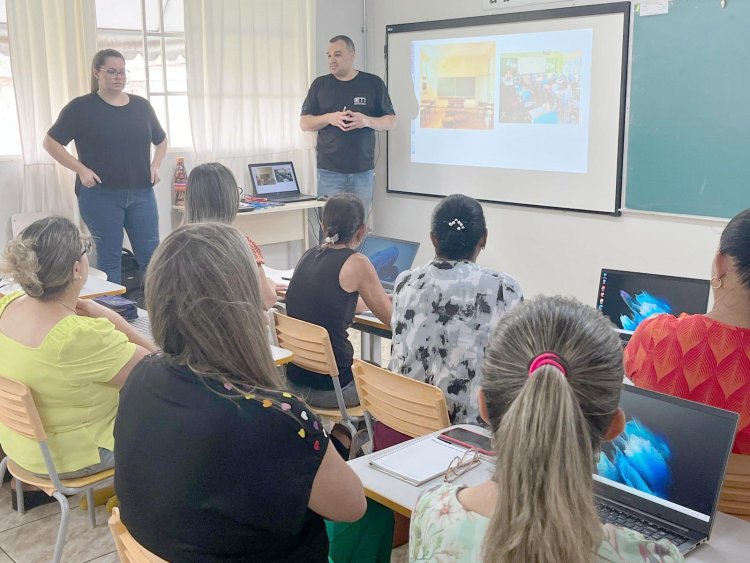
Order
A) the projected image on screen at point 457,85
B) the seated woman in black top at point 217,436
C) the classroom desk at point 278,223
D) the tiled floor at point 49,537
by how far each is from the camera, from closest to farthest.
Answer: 1. the seated woman in black top at point 217,436
2. the tiled floor at point 49,537
3. the projected image on screen at point 457,85
4. the classroom desk at point 278,223

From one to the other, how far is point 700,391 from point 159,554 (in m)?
1.21

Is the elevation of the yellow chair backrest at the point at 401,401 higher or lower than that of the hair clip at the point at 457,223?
lower

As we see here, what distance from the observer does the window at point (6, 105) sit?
15.6ft

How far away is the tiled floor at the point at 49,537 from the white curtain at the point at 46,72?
2.43 m

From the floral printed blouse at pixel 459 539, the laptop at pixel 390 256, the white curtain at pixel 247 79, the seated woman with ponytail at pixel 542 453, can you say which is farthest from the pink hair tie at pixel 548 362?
the white curtain at pixel 247 79

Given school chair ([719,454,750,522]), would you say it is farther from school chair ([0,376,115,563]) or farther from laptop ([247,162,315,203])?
laptop ([247,162,315,203])

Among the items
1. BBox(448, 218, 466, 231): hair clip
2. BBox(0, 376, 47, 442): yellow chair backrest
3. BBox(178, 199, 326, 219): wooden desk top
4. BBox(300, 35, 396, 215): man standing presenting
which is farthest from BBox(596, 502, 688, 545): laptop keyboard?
BBox(300, 35, 396, 215): man standing presenting

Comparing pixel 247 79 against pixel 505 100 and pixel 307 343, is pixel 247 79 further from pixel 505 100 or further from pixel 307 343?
pixel 307 343

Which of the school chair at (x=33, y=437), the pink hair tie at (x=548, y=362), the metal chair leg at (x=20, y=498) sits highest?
the pink hair tie at (x=548, y=362)

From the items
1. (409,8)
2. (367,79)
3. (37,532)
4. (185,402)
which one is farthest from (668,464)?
(409,8)

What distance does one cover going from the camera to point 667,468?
5.00 ft

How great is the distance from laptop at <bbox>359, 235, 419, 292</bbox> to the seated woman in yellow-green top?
144cm

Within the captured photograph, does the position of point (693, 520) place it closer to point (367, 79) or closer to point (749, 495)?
point (749, 495)

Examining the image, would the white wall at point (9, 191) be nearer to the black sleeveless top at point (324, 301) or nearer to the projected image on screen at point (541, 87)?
the black sleeveless top at point (324, 301)
